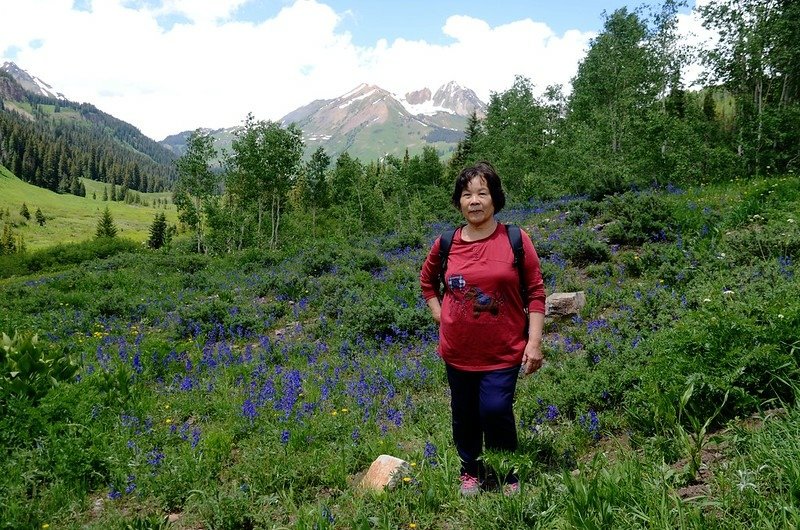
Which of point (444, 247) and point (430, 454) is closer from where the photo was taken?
point (444, 247)

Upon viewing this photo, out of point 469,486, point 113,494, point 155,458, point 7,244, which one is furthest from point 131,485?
point 7,244

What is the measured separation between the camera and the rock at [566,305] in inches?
311

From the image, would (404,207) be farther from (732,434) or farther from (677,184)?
(732,434)

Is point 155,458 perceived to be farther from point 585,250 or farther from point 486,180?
point 585,250

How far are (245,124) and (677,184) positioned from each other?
32.6 meters

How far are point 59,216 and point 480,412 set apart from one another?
163874 millimetres

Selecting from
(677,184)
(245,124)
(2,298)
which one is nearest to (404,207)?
(245,124)

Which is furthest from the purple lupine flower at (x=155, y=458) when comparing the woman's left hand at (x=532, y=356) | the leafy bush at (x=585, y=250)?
the leafy bush at (x=585, y=250)

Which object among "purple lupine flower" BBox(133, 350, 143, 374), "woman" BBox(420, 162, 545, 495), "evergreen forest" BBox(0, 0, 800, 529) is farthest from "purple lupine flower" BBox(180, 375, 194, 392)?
"woman" BBox(420, 162, 545, 495)

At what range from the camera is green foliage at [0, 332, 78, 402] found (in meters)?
5.12

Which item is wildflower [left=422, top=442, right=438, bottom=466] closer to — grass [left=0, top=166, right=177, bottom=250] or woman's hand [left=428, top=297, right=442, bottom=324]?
woman's hand [left=428, top=297, right=442, bottom=324]

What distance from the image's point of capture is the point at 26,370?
5.41 meters

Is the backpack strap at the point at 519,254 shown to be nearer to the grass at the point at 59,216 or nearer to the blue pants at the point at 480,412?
the blue pants at the point at 480,412

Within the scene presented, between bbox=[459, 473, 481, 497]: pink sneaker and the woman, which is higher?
the woman
